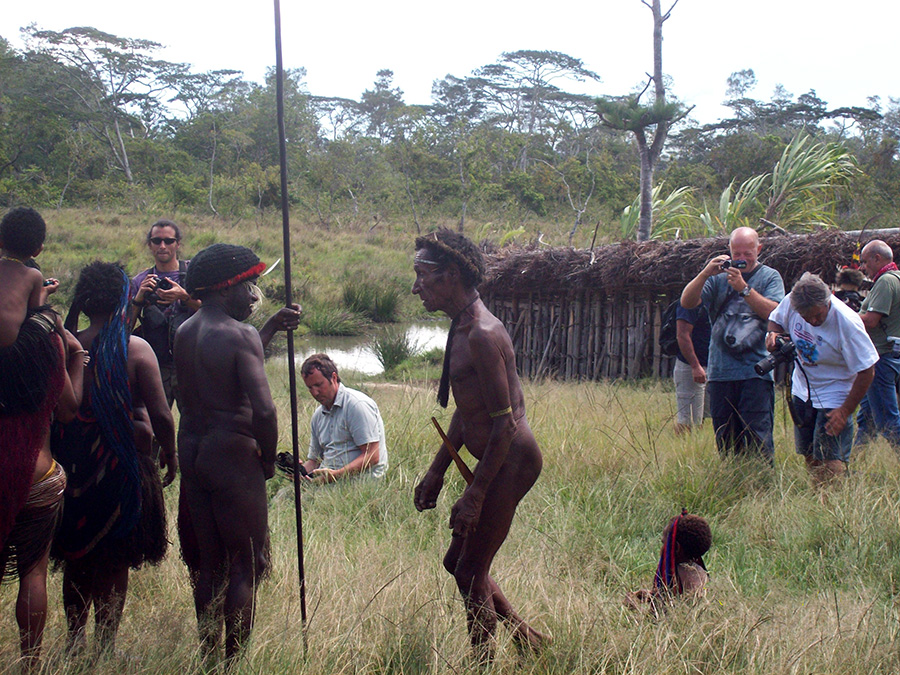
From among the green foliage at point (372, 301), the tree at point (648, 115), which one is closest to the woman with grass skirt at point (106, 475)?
the tree at point (648, 115)

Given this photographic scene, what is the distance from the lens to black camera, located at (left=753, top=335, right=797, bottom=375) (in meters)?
4.79

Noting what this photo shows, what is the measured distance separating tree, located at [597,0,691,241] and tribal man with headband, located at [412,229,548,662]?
8.91 meters

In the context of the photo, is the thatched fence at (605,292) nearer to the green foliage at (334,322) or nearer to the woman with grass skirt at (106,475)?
the woman with grass skirt at (106,475)

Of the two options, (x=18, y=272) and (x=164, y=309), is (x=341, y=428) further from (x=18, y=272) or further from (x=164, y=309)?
(x=18, y=272)

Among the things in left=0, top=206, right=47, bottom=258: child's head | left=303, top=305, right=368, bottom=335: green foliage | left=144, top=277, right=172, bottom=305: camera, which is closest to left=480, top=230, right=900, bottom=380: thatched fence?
left=144, top=277, right=172, bottom=305: camera

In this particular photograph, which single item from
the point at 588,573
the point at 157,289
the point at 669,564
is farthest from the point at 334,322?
the point at 669,564

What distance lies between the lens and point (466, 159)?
105 feet

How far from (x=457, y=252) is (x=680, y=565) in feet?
5.17

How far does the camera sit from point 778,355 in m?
4.80

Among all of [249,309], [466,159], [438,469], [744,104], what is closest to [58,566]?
[249,309]

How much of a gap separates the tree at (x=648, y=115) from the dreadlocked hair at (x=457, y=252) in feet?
29.0

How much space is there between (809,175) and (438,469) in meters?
11.0

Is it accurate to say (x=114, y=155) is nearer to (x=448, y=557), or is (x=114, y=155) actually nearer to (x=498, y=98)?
(x=498, y=98)

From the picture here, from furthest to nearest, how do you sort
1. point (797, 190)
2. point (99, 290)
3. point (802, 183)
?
point (797, 190)
point (802, 183)
point (99, 290)
